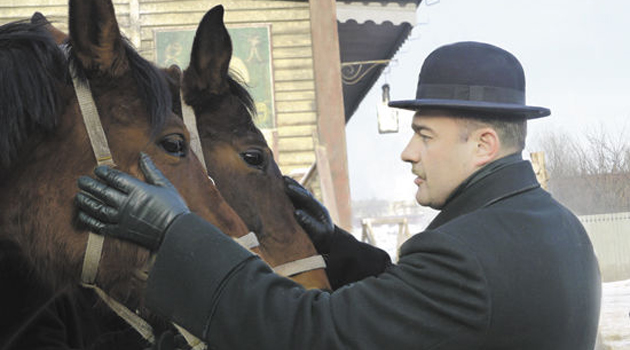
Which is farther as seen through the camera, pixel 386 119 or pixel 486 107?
pixel 386 119

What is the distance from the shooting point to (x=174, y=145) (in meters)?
1.82

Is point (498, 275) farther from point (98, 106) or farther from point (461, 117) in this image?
point (98, 106)

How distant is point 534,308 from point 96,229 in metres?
1.08

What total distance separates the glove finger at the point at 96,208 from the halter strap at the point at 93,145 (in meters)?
0.08

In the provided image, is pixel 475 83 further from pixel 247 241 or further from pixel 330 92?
pixel 330 92

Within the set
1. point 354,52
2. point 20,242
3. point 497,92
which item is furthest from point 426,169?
point 354,52

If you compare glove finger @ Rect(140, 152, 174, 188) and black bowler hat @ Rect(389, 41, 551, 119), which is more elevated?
black bowler hat @ Rect(389, 41, 551, 119)

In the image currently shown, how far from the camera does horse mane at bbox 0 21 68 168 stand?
162 centimetres

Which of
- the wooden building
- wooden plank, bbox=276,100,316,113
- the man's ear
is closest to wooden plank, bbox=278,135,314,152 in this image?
the wooden building

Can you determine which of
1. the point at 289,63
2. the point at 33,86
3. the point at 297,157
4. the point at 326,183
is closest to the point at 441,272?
the point at 33,86

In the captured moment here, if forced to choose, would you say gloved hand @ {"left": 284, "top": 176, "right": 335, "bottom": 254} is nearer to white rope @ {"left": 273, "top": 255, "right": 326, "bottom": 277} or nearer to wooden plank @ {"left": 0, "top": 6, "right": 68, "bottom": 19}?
white rope @ {"left": 273, "top": 255, "right": 326, "bottom": 277}

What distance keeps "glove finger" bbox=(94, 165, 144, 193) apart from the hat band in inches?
32.1

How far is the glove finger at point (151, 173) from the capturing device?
1.60 meters

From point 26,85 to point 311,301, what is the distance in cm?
96
